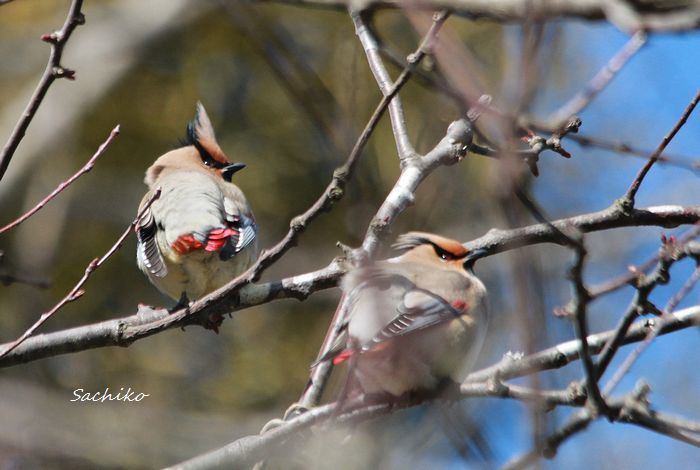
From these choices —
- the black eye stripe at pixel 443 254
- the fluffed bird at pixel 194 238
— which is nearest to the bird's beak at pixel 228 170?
the fluffed bird at pixel 194 238

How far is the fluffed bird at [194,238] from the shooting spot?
4.57 meters

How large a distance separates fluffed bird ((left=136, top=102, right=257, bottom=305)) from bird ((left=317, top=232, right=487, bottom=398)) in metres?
1.05

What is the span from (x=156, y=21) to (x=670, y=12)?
22.2ft

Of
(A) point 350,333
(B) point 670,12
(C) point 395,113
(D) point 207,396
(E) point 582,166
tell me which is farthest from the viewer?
(E) point 582,166

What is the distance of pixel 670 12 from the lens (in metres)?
1.68

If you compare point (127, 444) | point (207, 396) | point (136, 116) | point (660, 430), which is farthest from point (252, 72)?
point (660, 430)

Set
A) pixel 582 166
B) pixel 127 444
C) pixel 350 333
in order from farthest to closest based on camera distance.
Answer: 1. pixel 582 166
2. pixel 127 444
3. pixel 350 333

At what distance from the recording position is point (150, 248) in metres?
4.71

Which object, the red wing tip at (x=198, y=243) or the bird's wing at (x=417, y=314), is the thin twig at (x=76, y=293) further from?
the red wing tip at (x=198, y=243)

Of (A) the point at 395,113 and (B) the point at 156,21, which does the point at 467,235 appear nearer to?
(B) the point at 156,21

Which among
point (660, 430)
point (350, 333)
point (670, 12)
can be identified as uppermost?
point (350, 333)

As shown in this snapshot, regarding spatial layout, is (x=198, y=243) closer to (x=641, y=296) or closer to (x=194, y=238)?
(x=194, y=238)

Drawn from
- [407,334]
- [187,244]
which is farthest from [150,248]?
[407,334]

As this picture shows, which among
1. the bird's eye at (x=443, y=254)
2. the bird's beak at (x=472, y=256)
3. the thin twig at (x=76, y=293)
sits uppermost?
the bird's eye at (x=443, y=254)
